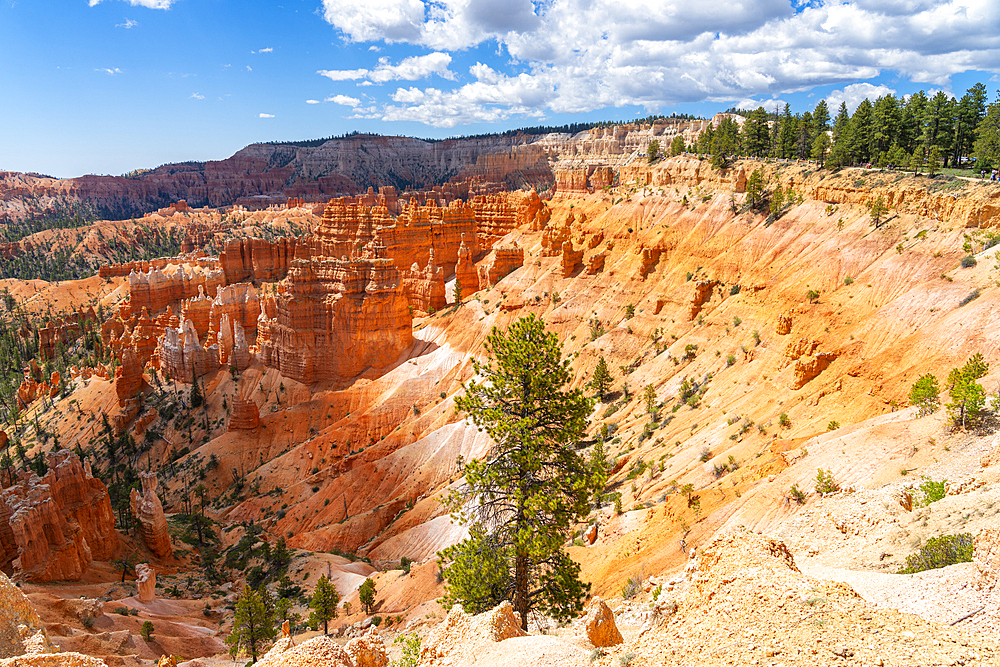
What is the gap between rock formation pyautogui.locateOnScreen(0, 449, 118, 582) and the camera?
81.3 ft

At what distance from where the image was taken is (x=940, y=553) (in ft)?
33.3

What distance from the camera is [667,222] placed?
52531mm

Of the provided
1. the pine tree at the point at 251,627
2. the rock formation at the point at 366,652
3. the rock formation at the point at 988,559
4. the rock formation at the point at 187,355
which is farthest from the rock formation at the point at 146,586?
the rock formation at the point at 187,355

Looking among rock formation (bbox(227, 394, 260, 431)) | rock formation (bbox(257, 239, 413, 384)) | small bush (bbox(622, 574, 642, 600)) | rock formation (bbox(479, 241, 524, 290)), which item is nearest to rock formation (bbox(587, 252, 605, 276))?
rock formation (bbox(479, 241, 524, 290))

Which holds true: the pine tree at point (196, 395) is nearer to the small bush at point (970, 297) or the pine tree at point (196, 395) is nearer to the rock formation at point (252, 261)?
the rock formation at point (252, 261)

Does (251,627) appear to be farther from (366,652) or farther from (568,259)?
(568,259)

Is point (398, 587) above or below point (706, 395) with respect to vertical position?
below

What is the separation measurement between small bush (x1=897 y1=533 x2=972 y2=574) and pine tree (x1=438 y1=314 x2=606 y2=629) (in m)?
6.67

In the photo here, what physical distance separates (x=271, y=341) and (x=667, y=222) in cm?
4351

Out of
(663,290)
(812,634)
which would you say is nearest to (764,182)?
(663,290)

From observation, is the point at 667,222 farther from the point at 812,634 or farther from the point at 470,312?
the point at 812,634

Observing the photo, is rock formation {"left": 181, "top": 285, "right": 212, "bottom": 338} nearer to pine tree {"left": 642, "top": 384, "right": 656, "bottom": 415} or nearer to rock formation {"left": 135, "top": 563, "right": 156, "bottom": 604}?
rock formation {"left": 135, "top": 563, "right": 156, "bottom": 604}

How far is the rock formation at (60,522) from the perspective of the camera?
81.3 ft

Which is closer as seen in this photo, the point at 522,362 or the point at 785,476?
the point at 522,362
